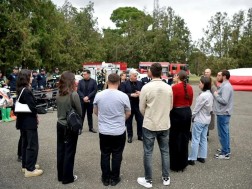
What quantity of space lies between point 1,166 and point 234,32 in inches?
1764

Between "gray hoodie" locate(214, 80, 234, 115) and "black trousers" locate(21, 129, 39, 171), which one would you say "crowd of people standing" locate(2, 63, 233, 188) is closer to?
"black trousers" locate(21, 129, 39, 171)

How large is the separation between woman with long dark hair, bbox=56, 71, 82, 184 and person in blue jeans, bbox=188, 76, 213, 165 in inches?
92.0

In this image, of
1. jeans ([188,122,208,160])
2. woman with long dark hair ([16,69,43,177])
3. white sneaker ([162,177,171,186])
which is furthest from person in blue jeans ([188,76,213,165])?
woman with long dark hair ([16,69,43,177])

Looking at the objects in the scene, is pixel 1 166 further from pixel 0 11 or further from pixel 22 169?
pixel 0 11

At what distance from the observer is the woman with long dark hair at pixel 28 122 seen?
16.2 feet

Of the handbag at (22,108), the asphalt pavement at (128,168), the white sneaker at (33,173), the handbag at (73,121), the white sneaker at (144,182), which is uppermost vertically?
the handbag at (22,108)

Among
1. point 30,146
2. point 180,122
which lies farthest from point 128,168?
point 30,146

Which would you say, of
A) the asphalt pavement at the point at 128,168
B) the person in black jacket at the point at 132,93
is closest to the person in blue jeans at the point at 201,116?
the asphalt pavement at the point at 128,168

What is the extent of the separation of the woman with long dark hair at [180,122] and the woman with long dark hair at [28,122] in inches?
94.4

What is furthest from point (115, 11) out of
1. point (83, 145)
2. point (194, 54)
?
point (83, 145)

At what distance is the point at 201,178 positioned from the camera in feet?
17.0

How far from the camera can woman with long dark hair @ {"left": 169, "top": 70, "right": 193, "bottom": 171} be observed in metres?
5.22

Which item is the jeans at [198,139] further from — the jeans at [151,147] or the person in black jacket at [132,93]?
the person in black jacket at [132,93]

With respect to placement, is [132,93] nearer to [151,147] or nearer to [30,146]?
[151,147]
